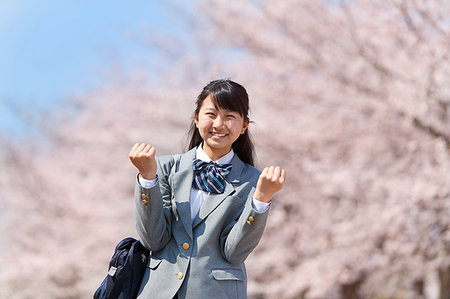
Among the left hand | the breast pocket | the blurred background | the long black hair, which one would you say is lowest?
the breast pocket

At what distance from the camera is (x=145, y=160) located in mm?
1680

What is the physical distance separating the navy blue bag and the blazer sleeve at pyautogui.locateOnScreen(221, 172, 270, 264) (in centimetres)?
29

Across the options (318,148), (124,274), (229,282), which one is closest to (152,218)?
(124,274)

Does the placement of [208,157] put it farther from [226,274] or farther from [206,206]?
[226,274]

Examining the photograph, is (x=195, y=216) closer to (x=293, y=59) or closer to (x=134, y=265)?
(x=134, y=265)

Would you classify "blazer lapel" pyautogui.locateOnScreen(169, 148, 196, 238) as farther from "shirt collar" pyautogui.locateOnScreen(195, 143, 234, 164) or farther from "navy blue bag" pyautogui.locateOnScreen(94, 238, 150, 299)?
"navy blue bag" pyautogui.locateOnScreen(94, 238, 150, 299)

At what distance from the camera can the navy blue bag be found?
1.73 meters

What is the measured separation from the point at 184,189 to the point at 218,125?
9.6 inches

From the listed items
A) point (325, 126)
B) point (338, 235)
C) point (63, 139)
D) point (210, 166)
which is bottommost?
point (210, 166)

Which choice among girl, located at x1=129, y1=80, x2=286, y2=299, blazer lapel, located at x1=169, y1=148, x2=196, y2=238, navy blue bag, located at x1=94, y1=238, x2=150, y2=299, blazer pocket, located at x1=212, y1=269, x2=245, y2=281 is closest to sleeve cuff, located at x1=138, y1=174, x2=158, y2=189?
girl, located at x1=129, y1=80, x2=286, y2=299

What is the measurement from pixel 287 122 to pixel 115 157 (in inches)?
143

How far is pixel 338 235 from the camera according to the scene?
5.79 m

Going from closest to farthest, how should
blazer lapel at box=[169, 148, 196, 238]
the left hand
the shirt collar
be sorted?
the left hand, blazer lapel at box=[169, 148, 196, 238], the shirt collar

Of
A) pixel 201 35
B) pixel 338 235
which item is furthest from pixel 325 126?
pixel 201 35
